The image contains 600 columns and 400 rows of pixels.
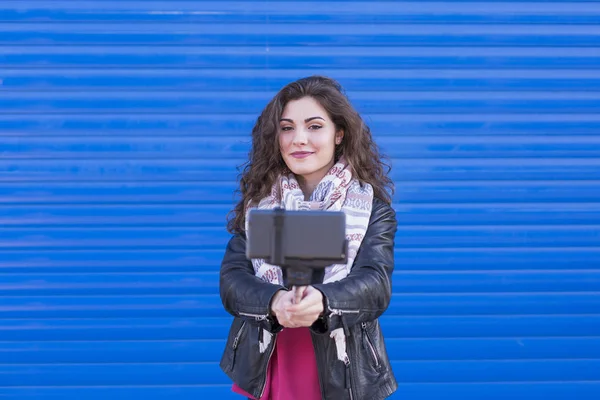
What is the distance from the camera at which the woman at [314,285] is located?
216 centimetres

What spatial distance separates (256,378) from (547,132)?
2.44 metres

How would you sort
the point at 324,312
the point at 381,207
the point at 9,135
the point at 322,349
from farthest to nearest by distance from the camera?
the point at 9,135, the point at 381,207, the point at 322,349, the point at 324,312

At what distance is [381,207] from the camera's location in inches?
99.2

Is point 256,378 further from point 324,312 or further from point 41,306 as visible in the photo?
point 41,306

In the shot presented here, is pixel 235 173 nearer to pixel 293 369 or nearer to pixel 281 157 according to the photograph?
pixel 281 157

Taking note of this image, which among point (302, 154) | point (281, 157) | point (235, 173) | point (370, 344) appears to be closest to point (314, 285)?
point (370, 344)

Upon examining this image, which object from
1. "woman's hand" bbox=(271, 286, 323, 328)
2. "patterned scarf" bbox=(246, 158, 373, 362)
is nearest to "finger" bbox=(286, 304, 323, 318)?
"woman's hand" bbox=(271, 286, 323, 328)

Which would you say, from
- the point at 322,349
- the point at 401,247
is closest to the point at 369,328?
the point at 322,349

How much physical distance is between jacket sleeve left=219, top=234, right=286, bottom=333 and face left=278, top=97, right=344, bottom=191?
0.32 m

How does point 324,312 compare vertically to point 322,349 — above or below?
above

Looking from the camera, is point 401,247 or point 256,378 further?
point 401,247

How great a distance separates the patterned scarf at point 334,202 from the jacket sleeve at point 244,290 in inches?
2.5

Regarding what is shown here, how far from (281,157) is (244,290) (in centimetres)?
60

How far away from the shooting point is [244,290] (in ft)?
7.36
